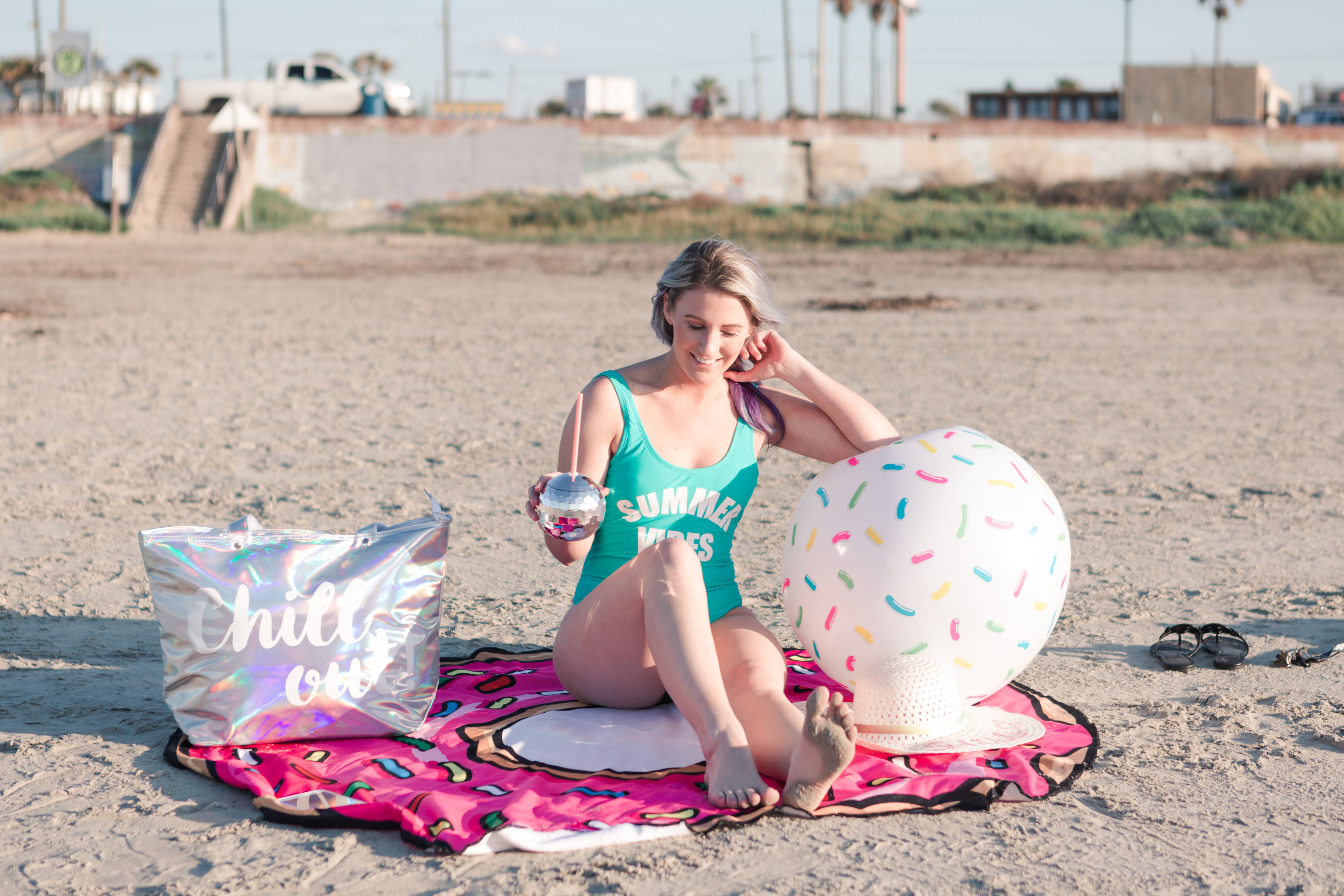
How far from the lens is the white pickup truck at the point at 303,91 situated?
3394cm

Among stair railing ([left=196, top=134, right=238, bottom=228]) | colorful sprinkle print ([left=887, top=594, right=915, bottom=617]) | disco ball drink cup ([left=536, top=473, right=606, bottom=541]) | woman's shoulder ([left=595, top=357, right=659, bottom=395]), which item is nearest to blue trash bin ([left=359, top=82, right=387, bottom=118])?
stair railing ([left=196, top=134, right=238, bottom=228])

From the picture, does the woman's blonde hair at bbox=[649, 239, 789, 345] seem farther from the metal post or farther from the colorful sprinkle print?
the metal post

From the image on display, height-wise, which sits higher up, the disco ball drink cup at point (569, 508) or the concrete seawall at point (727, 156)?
the concrete seawall at point (727, 156)

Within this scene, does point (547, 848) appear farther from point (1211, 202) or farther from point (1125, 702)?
point (1211, 202)

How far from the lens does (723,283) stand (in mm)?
3385

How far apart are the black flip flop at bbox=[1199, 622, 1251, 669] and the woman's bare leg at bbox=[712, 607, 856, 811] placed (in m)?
1.63

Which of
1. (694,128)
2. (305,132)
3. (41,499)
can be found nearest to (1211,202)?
(694,128)

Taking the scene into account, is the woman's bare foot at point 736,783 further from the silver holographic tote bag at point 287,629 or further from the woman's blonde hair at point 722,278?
the woman's blonde hair at point 722,278

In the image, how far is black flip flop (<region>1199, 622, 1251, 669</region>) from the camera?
413cm

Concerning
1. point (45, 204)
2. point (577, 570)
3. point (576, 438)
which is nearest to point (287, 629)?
point (576, 438)

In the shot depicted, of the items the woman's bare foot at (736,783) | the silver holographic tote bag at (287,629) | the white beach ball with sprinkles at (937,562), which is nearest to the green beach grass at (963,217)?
the white beach ball with sprinkles at (937,562)

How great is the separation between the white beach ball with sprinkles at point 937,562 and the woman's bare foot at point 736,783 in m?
0.56

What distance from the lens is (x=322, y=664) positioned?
334cm

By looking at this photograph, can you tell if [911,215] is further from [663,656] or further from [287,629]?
[287,629]
